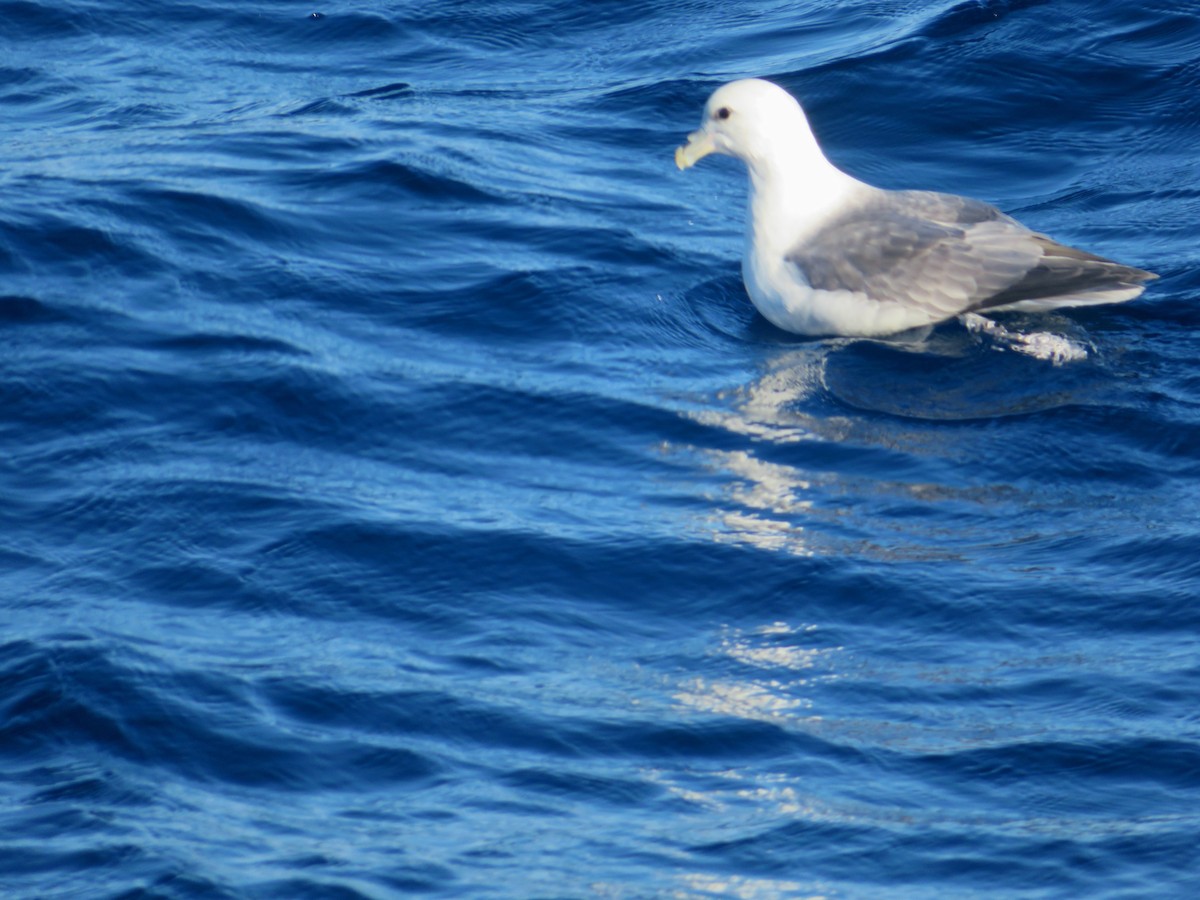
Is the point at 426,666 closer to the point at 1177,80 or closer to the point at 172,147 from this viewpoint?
the point at 172,147

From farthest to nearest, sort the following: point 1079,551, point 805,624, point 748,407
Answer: point 748,407 → point 1079,551 → point 805,624

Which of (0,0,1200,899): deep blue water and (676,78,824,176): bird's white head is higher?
(676,78,824,176): bird's white head

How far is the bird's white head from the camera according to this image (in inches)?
331

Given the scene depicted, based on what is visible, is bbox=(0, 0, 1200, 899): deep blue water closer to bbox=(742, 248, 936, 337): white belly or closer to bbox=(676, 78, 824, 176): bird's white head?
bbox=(742, 248, 936, 337): white belly

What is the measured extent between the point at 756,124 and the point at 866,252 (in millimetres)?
896

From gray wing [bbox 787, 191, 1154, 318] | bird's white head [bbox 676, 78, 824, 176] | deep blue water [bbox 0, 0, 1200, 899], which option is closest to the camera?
deep blue water [bbox 0, 0, 1200, 899]

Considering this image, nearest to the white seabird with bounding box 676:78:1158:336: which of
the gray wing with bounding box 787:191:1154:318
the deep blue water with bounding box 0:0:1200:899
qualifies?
the gray wing with bounding box 787:191:1154:318

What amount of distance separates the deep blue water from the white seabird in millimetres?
181

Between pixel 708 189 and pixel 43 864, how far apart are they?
6681 mm

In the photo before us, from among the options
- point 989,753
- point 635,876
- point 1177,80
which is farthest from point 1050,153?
point 635,876

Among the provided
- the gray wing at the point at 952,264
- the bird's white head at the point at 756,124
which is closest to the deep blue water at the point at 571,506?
the gray wing at the point at 952,264

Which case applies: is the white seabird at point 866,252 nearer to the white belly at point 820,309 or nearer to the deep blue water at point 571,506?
the white belly at point 820,309

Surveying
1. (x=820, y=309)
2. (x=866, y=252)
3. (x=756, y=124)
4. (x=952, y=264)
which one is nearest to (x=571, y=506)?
(x=820, y=309)

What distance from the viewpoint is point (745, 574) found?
233 inches
